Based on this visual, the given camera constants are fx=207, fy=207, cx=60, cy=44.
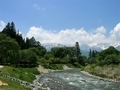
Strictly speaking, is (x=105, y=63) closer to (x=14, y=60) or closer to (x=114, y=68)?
(x=114, y=68)

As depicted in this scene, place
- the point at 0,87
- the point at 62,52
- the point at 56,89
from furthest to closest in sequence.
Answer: the point at 62,52, the point at 56,89, the point at 0,87

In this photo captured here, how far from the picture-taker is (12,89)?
30.3 metres

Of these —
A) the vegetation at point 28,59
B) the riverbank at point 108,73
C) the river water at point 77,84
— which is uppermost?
the vegetation at point 28,59

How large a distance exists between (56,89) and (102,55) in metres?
51.8

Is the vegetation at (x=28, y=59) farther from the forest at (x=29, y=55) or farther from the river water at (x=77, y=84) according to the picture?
the river water at (x=77, y=84)

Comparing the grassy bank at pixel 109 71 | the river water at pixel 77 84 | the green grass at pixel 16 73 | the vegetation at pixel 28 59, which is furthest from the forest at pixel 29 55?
the green grass at pixel 16 73

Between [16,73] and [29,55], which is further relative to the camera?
[29,55]

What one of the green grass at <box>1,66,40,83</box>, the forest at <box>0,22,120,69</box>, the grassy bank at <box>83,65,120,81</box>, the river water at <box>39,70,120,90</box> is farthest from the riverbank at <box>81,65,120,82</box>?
the green grass at <box>1,66,40,83</box>

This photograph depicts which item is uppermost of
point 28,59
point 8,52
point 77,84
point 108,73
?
point 8,52

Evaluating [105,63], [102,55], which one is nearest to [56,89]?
[105,63]

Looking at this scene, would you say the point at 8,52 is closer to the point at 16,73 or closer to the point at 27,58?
the point at 27,58

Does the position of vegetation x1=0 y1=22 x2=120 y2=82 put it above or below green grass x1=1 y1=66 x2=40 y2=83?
above

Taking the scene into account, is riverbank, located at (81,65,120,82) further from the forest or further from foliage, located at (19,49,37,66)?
foliage, located at (19,49,37,66)

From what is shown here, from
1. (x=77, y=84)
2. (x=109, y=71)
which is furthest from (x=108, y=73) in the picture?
(x=77, y=84)
